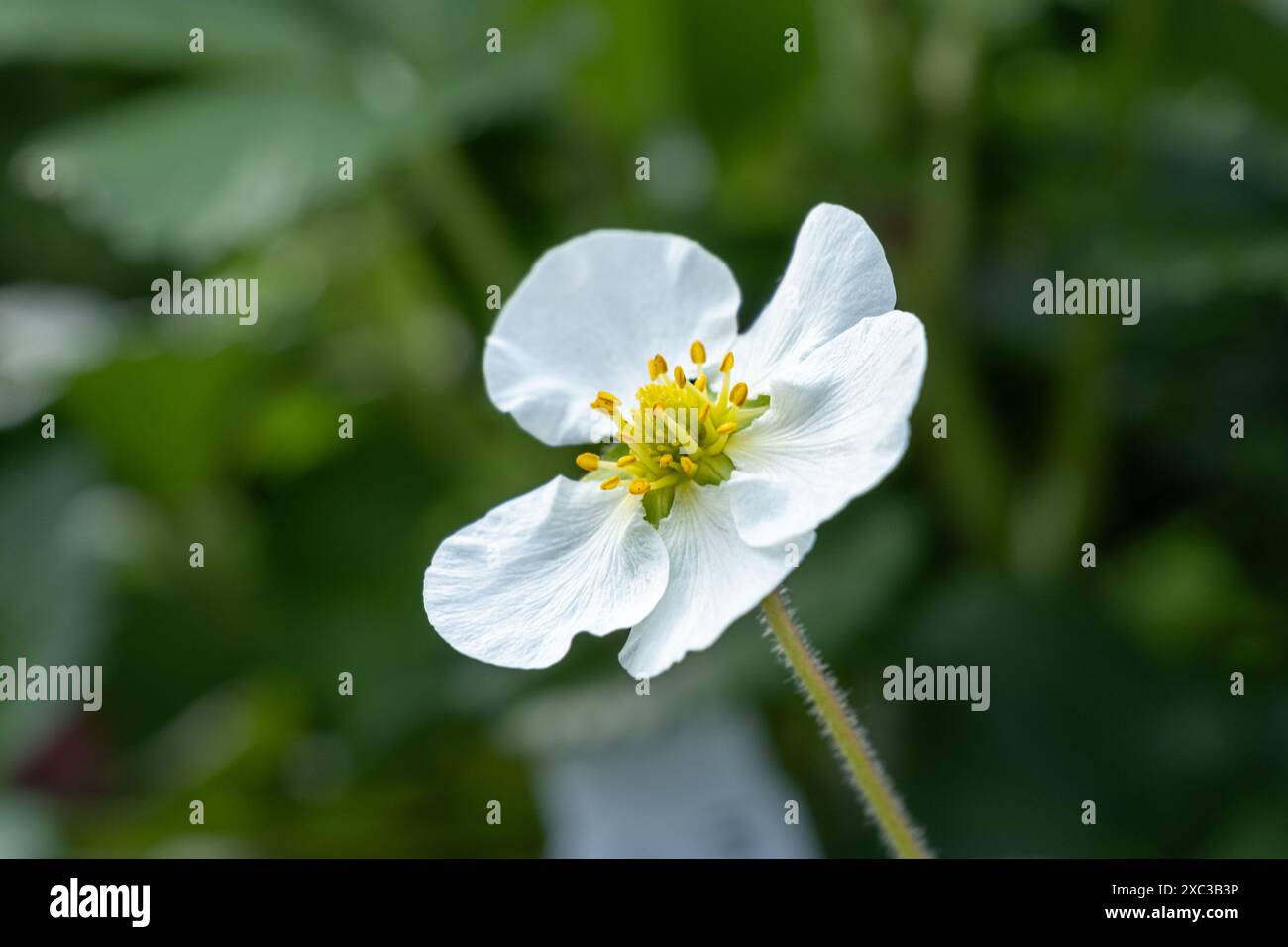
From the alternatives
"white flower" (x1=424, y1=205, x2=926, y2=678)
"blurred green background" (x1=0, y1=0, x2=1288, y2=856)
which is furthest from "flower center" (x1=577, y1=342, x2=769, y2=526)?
"blurred green background" (x1=0, y1=0, x2=1288, y2=856)

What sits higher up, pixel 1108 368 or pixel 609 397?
pixel 1108 368

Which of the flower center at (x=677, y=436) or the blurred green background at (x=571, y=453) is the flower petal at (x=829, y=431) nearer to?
the flower center at (x=677, y=436)

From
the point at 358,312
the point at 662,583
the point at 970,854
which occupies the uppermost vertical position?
the point at 358,312

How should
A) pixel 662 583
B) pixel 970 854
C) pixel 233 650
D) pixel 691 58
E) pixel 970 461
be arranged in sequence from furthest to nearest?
pixel 233 650, pixel 691 58, pixel 970 461, pixel 970 854, pixel 662 583

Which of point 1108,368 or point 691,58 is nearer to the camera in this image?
point 1108,368

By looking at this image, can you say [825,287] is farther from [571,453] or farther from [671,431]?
[571,453]

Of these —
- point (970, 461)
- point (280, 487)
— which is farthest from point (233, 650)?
point (970, 461)

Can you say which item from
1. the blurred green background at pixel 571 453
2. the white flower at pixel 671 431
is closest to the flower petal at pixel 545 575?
the white flower at pixel 671 431

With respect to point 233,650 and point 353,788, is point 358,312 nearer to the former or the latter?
point 233,650

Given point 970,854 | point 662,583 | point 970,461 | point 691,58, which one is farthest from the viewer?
point 691,58
